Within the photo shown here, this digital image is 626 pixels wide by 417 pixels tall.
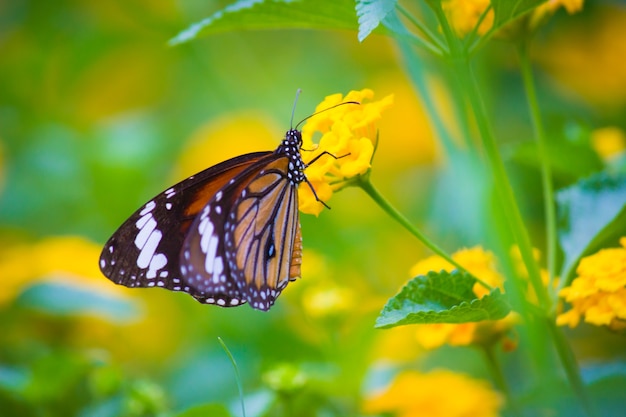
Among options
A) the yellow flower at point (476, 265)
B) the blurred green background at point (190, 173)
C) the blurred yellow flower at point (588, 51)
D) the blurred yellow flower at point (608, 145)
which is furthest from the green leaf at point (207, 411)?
the blurred yellow flower at point (588, 51)

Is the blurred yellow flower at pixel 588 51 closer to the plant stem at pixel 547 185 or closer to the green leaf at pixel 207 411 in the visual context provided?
the plant stem at pixel 547 185

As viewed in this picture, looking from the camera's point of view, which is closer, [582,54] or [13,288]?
[13,288]

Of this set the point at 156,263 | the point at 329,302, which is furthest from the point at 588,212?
the point at 156,263

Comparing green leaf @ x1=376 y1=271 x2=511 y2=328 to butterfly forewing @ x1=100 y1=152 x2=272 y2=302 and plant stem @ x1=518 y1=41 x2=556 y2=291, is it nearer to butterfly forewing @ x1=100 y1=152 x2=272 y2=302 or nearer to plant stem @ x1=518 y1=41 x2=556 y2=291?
plant stem @ x1=518 y1=41 x2=556 y2=291

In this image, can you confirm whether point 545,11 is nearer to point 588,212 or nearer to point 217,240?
point 588,212

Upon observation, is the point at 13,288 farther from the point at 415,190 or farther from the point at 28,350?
the point at 415,190

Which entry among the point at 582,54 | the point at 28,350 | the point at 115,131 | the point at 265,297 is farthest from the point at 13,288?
the point at 582,54
